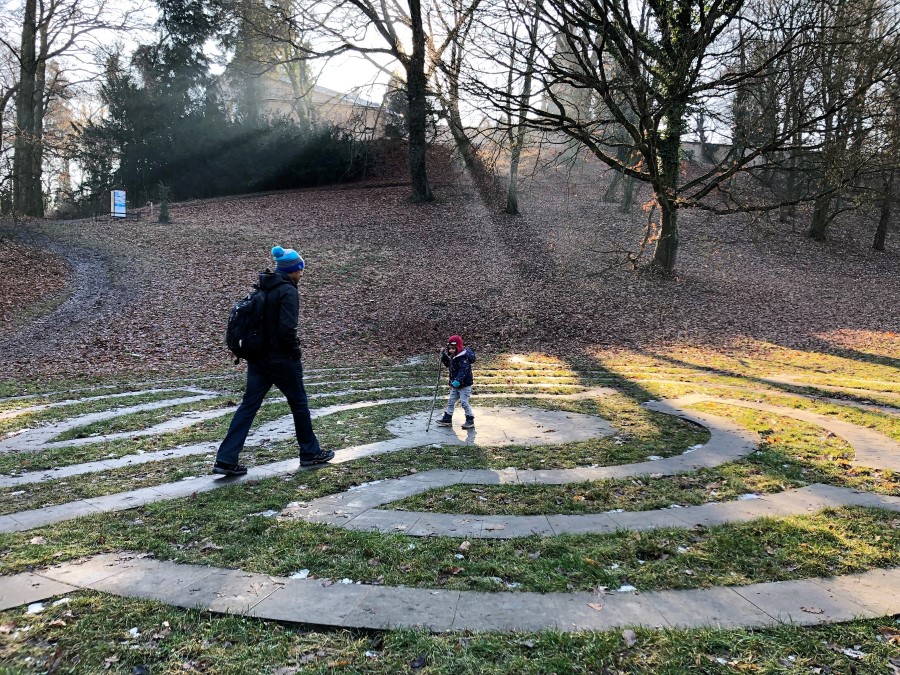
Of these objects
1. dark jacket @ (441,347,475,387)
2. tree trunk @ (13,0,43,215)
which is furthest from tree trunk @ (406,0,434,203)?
dark jacket @ (441,347,475,387)

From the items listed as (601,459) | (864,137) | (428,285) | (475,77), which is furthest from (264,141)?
Answer: (601,459)

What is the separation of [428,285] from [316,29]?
13.0 meters

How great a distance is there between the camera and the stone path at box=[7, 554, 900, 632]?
117 inches

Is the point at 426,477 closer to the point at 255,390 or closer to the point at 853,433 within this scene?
the point at 255,390

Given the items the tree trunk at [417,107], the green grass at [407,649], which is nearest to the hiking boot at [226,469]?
the green grass at [407,649]

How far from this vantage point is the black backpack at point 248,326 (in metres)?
5.19

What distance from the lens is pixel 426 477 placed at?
5312 millimetres

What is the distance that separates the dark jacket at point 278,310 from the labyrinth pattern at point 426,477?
1278 mm

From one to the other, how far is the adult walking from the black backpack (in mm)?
47

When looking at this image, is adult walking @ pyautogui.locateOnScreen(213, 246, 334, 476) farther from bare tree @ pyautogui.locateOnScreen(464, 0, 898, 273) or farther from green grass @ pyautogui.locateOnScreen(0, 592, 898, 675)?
bare tree @ pyautogui.locateOnScreen(464, 0, 898, 273)

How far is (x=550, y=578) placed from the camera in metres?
3.40

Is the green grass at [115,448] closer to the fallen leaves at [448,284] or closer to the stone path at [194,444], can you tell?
the stone path at [194,444]

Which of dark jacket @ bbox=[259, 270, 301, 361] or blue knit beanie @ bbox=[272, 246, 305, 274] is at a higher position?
blue knit beanie @ bbox=[272, 246, 305, 274]

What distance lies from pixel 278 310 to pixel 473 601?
3164 mm
